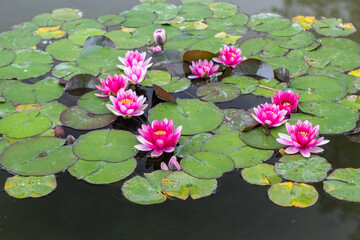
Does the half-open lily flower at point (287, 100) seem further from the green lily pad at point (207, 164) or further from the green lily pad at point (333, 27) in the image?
the green lily pad at point (333, 27)

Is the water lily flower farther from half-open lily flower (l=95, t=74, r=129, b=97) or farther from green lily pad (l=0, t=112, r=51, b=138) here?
green lily pad (l=0, t=112, r=51, b=138)

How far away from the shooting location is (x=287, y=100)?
318 cm

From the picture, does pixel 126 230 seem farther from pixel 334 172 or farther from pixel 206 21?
pixel 206 21

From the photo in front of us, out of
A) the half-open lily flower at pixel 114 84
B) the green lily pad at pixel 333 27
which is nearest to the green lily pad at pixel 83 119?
the half-open lily flower at pixel 114 84

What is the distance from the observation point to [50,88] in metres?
3.58

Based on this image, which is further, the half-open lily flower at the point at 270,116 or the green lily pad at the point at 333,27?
the green lily pad at the point at 333,27

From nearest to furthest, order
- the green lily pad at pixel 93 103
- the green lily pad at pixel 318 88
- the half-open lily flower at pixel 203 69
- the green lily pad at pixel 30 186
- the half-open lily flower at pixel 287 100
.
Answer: the green lily pad at pixel 30 186, the half-open lily flower at pixel 287 100, the green lily pad at pixel 93 103, the green lily pad at pixel 318 88, the half-open lily flower at pixel 203 69

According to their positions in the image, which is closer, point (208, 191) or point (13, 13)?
point (208, 191)

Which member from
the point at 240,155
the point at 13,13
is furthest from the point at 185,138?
the point at 13,13

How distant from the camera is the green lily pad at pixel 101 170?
264 cm

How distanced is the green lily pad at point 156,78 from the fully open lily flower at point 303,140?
4.16ft

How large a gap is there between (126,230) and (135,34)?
8.67 feet

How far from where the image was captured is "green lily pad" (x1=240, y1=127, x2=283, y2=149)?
288 cm

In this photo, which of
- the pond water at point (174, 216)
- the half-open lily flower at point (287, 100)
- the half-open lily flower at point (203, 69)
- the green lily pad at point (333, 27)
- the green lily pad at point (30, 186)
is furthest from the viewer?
the green lily pad at point (333, 27)
